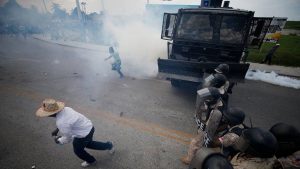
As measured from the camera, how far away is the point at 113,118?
4.92m

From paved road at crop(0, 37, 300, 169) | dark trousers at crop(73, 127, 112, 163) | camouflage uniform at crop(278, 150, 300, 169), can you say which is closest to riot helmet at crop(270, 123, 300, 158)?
camouflage uniform at crop(278, 150, 300, 169)

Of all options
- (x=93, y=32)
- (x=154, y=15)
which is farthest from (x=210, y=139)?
(x=154, y=15)

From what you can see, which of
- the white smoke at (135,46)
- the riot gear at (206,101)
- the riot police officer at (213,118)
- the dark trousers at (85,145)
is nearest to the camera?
the riot police officer at (213,118)

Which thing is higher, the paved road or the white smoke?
the white smoke

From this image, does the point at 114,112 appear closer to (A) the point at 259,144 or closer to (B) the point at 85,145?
(B) the point at 85,145

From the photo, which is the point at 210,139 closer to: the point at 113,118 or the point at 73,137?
the point at 73,137

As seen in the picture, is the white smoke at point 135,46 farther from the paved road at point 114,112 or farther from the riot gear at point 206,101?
the riot gear at point 206,101

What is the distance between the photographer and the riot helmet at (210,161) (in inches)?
67.3

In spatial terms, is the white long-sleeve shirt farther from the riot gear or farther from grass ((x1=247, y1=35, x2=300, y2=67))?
grass ((x1=247, y1=35, x2=300, y2=67))

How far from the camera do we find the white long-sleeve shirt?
277 centimetres

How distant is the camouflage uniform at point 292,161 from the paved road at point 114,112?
1784 mm

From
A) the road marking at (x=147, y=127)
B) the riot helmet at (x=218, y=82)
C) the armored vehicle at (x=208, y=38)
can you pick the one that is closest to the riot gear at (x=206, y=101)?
the riot helmet at (x=218, y=82)

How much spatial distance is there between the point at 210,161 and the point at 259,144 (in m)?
0.52

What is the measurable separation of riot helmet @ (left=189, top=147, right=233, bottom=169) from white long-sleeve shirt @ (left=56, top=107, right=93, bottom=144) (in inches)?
75.6
